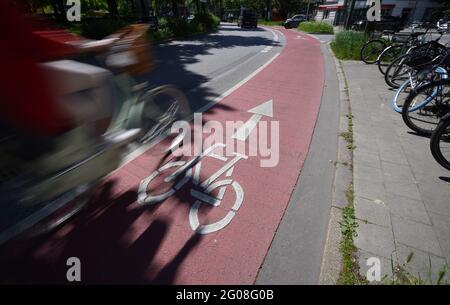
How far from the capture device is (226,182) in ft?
11.1

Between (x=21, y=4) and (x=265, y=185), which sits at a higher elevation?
(x=21, y=4)

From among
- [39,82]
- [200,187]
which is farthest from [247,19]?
[39,82]

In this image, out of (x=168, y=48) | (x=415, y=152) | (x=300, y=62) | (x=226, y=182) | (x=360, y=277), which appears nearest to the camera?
(x=360, y=277)

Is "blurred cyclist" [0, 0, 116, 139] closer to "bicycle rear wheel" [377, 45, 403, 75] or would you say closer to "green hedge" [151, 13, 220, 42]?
"bicycle rear wheel" [377, 45, 403, 75]

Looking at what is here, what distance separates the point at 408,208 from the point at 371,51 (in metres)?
10.0

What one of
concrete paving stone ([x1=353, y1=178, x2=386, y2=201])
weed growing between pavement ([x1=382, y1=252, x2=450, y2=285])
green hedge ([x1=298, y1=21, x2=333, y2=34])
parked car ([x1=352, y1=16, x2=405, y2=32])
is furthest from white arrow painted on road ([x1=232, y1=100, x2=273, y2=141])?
green hedge ([x1=298, y1=21, x2=333, y2=34])

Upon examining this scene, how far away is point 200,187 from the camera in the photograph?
328 cm

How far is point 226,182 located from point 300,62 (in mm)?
9810

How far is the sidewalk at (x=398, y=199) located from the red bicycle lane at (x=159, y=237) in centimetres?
92

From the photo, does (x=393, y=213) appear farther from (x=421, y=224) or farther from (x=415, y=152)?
(x=415, y=152)

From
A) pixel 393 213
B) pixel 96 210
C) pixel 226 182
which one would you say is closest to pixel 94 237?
pixel 96 210

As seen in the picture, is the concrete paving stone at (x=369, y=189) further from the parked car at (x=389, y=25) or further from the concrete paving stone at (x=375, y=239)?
the parked car at (x=389, y=25)

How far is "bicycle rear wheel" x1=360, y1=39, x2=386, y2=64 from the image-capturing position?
34.7 feet

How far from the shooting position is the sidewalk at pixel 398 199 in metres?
2.42
